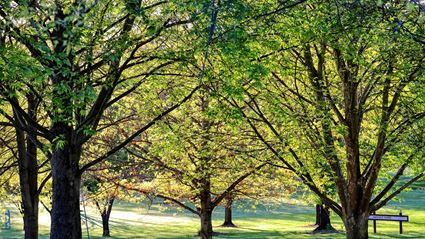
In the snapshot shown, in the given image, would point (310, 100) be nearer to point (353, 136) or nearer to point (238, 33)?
point (353, 136)

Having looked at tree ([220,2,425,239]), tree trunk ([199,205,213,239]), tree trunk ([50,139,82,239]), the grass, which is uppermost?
tree ([220,2,425,239])

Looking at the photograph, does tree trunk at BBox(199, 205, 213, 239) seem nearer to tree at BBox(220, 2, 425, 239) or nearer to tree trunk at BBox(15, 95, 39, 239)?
tree at BBox(220, 2, 425, 239)

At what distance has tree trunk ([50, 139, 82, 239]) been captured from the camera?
1143 cm

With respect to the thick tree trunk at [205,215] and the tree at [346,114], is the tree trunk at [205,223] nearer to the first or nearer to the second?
the thick tree trunk at [205,215]

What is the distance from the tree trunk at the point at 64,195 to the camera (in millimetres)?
11430

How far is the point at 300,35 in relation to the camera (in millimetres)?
10375

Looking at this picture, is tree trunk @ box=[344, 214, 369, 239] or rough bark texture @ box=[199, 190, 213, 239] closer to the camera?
tree trunk @ box=[344, 214, 369, 239]

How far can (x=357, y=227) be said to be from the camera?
43.1ft

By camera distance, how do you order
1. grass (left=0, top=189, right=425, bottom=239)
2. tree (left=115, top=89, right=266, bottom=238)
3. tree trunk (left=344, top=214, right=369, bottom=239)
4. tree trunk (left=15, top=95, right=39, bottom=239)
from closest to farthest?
tree trunk (left=344, top=214, right=369, bottom=239) → tree (left=115, top=89, right=266, bottom=238) → tree trunk (left=15, top=95, right=39, bottom=239) → grass (left=0, top=189, right=425, bottom=239)

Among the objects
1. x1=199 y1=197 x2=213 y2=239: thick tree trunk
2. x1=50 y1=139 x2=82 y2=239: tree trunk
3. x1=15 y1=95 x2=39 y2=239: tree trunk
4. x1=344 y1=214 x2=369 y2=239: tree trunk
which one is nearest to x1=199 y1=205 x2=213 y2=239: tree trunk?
x1=199 y1=197 x2=213 y2=239: thick tree trunk

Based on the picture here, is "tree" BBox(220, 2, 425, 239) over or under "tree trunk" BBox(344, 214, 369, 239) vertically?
over

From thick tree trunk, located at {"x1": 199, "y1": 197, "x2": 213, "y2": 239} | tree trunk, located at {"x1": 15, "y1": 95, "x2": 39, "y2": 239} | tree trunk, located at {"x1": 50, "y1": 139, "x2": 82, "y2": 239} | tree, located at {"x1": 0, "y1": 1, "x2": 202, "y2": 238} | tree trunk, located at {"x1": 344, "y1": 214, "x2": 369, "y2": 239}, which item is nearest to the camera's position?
tree, located at {"x1": 0, "y1": 1, "x2": 202, "y2": 238}

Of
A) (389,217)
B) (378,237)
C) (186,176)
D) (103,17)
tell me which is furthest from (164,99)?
(389,217)

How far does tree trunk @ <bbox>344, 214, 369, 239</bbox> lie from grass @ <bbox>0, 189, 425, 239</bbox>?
12801 millimetres
